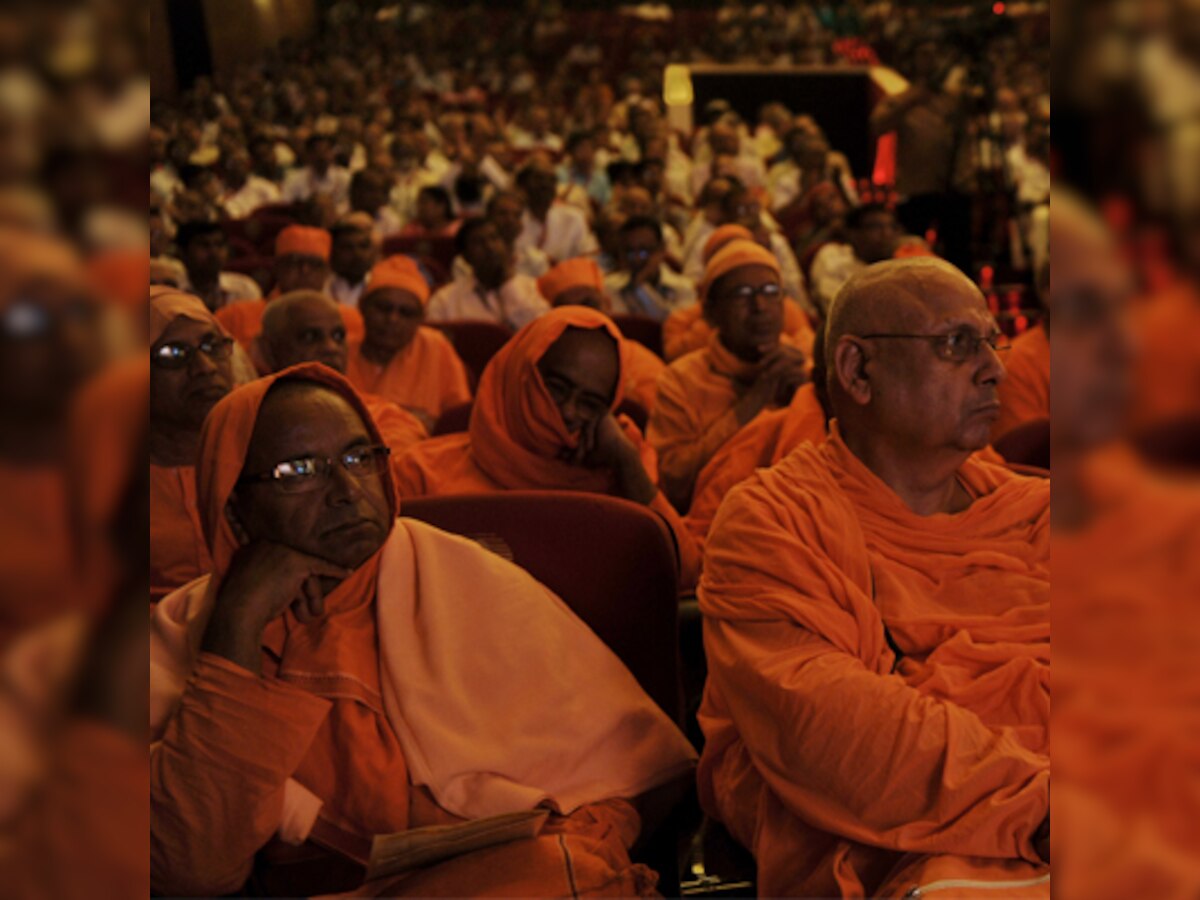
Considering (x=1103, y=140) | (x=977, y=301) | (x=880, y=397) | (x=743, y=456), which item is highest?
(x=1103, y=140)

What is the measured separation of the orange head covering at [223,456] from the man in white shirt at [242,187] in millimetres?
6514

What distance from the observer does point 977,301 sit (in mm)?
1483

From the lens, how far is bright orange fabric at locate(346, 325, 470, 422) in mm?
3625

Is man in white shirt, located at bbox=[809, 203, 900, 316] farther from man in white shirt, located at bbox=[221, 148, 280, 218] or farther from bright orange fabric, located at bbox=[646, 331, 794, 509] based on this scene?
man in white shirt, located at bbox=[221, 148, 280, 218]

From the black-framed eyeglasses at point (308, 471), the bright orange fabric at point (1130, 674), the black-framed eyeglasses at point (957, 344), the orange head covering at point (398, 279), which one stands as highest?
the bright orange fabric at point (1130, 674)

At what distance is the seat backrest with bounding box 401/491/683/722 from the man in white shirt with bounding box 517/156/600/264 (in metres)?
4.85

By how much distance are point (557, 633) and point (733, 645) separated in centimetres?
Result: 29

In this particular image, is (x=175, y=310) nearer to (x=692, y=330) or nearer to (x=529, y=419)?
(x=529, y=419)

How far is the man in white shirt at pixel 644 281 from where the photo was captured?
197 inches

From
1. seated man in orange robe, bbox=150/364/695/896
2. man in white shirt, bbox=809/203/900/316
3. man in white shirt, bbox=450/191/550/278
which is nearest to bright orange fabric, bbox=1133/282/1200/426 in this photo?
seated man in orange robe, bbox=150/364/695/896

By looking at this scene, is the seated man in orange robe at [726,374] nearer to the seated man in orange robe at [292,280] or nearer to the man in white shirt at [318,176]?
the seated man in orange robe at [292,280]

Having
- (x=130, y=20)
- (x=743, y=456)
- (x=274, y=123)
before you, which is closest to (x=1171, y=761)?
(x=130, y=20)

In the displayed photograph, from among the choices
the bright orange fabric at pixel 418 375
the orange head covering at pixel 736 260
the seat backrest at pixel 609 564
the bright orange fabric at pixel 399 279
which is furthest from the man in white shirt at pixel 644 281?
the seat backrest at pixel 609 564

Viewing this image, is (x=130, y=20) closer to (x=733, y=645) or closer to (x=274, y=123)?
(x=733, y=645)
